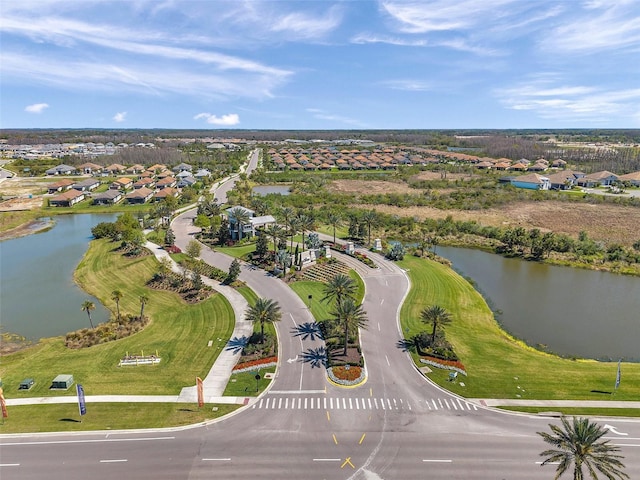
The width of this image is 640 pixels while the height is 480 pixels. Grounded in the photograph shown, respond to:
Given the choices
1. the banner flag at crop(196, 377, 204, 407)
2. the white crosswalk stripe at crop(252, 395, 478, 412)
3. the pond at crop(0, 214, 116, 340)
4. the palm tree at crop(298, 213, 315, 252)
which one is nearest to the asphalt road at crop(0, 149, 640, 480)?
the white crosswalk stripe at crop(252, 395, 478, 412)

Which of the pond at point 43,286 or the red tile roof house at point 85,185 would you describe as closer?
the pond at point 43,286

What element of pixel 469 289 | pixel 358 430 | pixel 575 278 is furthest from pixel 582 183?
pixel 358 430

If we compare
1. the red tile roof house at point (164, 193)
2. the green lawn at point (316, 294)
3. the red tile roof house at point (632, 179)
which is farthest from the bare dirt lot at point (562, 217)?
the red tile roof house at point (164, 193)

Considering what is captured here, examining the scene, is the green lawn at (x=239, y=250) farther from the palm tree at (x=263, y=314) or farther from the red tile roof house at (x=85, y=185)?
the red tile roof house at (x=85, y=185)

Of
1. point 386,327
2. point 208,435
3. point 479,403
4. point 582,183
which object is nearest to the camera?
point 208,435

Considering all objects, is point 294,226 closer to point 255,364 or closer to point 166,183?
point 255,364

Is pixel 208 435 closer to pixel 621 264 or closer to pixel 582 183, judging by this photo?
pixel 621 264

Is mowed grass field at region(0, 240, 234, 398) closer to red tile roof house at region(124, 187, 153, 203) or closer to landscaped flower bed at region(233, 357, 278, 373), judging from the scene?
landscaped flower bed at region(233, 357, 278, 373)
